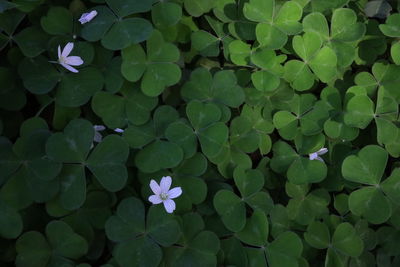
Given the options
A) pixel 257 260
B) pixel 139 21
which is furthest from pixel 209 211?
pixel 139 21

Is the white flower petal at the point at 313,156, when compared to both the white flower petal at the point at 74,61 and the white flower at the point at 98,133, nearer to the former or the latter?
the white flower at the point at 98,133

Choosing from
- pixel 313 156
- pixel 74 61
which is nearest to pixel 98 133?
pixel 74 61

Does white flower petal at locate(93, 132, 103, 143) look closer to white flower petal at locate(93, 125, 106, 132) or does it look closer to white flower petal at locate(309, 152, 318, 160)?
white flower petal at locate(93, 125, 106, 132)

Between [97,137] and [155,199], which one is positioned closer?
[155,199]

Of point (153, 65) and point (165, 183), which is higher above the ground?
point (153, 65)

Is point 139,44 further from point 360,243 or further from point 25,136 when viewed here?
point 360,243

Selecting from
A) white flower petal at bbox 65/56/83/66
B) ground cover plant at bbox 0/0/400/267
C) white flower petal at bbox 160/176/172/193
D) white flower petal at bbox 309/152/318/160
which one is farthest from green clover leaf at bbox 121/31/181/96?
white flower petal at bbox 309/152/318/160

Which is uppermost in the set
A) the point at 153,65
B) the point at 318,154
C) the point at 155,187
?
the point at 153,65

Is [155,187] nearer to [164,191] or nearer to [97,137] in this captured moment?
[164,191]
